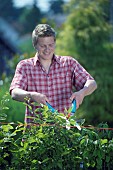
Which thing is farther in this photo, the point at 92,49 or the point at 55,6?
the point at 55,6

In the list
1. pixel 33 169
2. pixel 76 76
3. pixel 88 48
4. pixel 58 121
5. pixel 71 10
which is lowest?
pixel 33 169

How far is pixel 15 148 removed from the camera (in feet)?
12.9

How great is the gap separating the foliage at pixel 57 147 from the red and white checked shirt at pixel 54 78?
50 cm

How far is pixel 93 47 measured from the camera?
11359 mm

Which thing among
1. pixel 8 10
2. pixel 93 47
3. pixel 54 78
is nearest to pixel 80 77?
pixel 54 78

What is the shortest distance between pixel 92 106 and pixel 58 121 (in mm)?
7168

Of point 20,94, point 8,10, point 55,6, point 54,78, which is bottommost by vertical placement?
point 20,94

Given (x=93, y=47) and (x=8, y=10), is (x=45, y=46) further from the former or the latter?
(x=8, y=10)

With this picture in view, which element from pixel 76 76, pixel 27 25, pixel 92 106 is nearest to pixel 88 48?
pixel 92 106

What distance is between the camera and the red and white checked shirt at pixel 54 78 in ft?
14.4

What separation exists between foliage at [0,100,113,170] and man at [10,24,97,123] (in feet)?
1.59

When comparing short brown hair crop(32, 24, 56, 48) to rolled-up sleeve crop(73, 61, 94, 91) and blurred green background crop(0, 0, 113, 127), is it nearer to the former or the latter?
rolled-up sleeve crop(73, 61, 94, 91)

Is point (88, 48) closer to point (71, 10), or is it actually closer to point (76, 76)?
point (71, 10)

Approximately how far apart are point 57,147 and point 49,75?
2.60 feet
